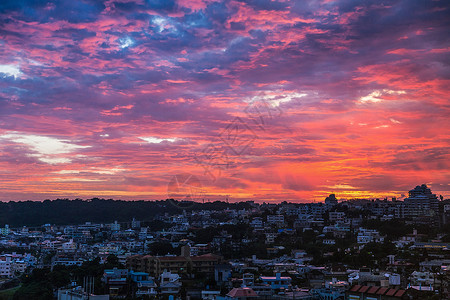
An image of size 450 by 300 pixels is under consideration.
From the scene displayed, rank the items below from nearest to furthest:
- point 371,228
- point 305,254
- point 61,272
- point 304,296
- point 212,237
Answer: point 304,296 → point 61,272 → point 305,254 → point 371,228 → point 212,237

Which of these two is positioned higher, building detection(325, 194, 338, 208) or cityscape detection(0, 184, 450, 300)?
building detection(325, 194, 338, 208)

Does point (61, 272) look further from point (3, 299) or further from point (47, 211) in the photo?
point (47, 211)

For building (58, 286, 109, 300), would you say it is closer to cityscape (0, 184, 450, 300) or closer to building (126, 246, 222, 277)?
cityscape (0, 184, 450, 300)

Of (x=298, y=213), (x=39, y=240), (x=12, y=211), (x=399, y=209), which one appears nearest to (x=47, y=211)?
(x=12, y=211)

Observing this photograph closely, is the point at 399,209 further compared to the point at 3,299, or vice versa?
the point at 399,209

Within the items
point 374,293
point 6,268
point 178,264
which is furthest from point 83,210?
point 374,293

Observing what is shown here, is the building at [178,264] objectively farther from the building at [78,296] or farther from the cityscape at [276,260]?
the building at [78,296]

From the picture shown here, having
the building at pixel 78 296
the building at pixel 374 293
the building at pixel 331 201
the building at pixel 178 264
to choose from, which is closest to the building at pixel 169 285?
the building at pixel 178 264

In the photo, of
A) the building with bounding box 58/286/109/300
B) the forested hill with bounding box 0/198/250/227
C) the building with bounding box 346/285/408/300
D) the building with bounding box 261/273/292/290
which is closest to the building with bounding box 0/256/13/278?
the building with bounding box 58/286/109/300

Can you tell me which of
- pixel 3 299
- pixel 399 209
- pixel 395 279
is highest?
pixel 399 209
